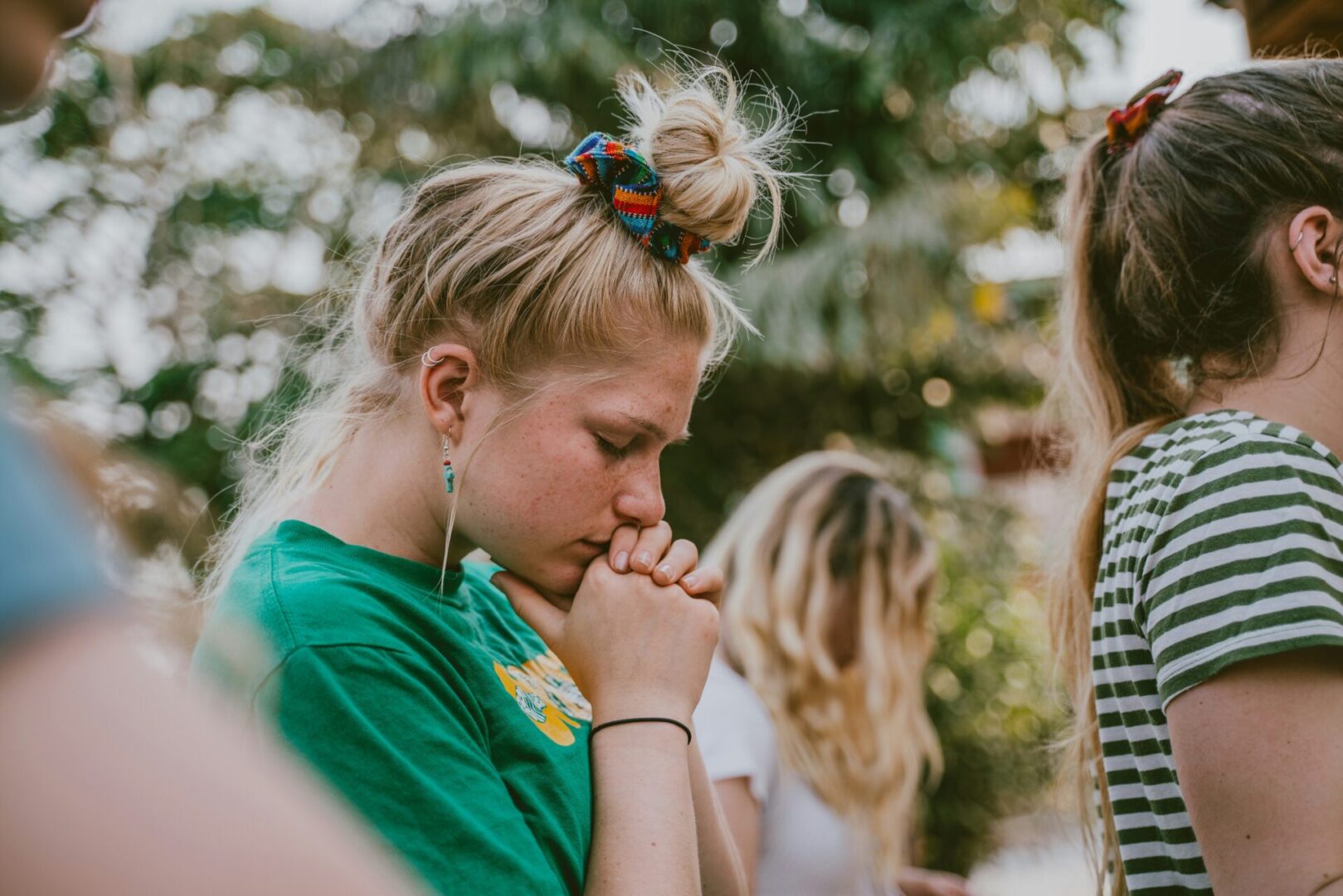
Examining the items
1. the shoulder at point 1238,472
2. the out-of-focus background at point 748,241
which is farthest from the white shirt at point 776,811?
the out-of-focus background at point 748,241

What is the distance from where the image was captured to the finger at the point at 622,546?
5.14 ft

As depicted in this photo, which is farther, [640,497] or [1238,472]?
[640,497]

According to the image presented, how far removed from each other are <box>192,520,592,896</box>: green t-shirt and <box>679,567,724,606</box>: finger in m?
0.30

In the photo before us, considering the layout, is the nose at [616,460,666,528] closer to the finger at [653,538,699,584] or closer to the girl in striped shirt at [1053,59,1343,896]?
the finger at [653,538,699,584]

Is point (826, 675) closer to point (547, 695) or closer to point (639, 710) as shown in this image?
point (547, 695)

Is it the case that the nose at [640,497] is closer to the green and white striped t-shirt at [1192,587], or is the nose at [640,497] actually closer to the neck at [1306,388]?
the green and white striped t-shirt at [1192,587]

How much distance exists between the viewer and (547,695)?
5.25 ft

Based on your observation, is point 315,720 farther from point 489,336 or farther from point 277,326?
point 277,326

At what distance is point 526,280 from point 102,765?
1179 millimetres

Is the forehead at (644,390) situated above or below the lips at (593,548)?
above

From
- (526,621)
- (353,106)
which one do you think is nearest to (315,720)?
(526,621)

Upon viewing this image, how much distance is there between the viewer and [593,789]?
1336 millimetres

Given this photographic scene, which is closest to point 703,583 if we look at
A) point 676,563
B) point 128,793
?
point 676,563

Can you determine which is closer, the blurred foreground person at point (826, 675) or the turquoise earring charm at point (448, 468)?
the turquoise earring charm at point (448, 468)
